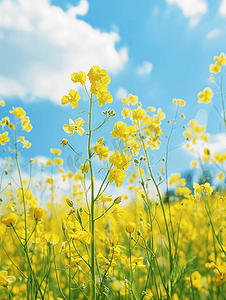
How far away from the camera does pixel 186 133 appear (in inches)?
129

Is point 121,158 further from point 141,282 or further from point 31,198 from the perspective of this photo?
point 141,282

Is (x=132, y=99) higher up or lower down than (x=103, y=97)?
higher up

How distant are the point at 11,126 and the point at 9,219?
1351 millimetres

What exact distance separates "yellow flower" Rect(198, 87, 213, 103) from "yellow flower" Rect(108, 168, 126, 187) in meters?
2.05

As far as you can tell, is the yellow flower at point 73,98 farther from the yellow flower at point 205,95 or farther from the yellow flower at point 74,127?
the yellow flower at point 205,95

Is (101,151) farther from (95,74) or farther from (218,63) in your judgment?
(218,63)

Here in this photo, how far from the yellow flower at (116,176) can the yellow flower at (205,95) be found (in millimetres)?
2048

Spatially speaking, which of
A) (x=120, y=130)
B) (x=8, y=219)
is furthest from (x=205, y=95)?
(x=8, y=219)

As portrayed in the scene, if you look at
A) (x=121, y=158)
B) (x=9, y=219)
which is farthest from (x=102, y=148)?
(x=9, y=219)

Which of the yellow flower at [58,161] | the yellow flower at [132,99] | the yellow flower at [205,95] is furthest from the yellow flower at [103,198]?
the yellow flower at [58,161]

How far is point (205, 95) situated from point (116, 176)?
6.84 ft

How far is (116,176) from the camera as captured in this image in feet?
4.40

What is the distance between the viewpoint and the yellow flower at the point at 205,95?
9.57ft

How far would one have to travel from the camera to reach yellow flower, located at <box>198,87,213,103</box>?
115 inches
